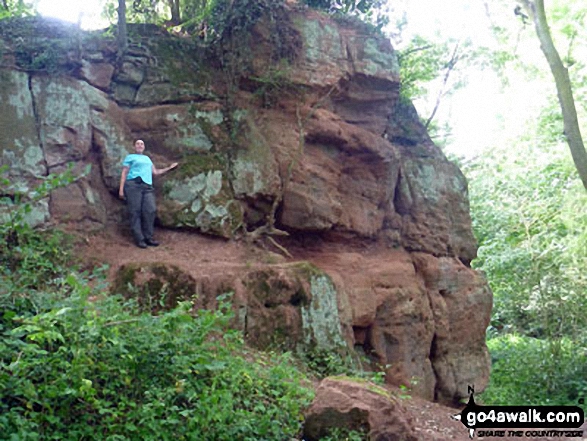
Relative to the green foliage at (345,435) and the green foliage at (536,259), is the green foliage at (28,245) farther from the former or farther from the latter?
the green foliage at (536,259)

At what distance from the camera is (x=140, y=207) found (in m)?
9.42

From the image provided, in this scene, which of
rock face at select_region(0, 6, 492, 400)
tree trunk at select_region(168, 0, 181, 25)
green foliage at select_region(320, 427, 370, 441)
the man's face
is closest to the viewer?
green foliage at select_region(320, 427, 370, 441)

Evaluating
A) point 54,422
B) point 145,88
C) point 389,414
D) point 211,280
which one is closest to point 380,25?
point 145,88

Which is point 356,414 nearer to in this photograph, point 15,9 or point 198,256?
point 198,256

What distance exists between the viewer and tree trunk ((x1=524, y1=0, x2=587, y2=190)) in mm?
9398

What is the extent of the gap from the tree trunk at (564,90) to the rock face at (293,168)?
127 inches

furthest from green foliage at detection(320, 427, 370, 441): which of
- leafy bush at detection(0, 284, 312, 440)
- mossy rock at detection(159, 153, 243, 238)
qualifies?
mossy rock at detection(159, 153, 243, 238)

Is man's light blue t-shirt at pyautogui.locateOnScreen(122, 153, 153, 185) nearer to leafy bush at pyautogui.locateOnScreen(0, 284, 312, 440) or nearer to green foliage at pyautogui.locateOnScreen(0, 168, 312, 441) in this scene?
green foliage at pyautogui.locateOnScreen(0, 168, 312, 441)

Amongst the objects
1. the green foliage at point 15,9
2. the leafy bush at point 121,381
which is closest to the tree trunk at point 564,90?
the leafy bush at point 121,381

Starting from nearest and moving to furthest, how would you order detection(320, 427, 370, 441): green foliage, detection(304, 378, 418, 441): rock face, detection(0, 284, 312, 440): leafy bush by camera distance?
1. detection(0, 284, 312, 440): leafy bush
2. detection(320, 427, 370, 441): green foliage
3. detection(304, 378, 418, 441): rock face

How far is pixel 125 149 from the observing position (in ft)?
32.8

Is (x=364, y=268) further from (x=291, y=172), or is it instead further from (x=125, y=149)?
(x=125, y=149)

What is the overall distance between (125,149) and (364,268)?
4.76m

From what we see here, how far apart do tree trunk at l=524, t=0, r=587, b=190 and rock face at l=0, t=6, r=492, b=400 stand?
3231 mm
